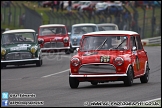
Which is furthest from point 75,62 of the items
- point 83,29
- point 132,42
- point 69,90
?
point 83,29

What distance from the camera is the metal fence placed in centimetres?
4392

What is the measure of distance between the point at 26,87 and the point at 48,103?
5.14 m

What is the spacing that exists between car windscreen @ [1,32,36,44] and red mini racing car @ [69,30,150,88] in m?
10.6

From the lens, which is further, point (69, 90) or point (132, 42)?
point (132, 42)

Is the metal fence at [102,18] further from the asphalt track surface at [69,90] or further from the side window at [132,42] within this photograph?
the side window at [132,42]

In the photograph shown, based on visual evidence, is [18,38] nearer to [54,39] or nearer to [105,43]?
[54,39]

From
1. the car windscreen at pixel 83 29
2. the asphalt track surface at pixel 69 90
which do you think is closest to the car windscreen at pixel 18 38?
the asphalt track surface at pixel 69 90

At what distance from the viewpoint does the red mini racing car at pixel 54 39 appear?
110 ft

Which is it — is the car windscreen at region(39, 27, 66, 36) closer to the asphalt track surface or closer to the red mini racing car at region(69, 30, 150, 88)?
the asphalt track surface

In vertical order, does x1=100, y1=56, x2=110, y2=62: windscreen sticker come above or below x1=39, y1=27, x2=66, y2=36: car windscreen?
below

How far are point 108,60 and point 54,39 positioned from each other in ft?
59.9

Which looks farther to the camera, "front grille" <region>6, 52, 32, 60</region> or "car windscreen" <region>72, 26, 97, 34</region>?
"car windscreen" <region>72, 26, 97, 34</region>

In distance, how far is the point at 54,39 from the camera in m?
33.6

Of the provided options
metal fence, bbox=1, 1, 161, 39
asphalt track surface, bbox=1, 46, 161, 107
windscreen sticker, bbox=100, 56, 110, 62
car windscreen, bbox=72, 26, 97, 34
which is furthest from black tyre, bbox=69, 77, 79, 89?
metal fence, bbox=1, 1, 161, 39
